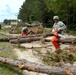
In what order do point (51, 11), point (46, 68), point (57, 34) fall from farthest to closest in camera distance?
point (51, 11)
point (57, 34)
point (46, 68)

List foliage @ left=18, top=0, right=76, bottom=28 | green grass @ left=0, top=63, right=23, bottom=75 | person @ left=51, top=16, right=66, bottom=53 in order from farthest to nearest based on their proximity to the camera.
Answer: foliage @ left=18, top=0, right=76, bottom=28 < person @ left=51, top=16, right=66, bottom=53 < green grass @ left=0, top=63, right=23, bottom=75

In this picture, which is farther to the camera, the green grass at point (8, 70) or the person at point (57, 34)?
the person at point (57, 34)

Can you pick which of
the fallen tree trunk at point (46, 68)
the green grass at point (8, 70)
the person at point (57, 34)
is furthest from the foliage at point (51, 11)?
the fallen tree trunk at point (46, 68)

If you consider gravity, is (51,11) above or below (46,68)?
above

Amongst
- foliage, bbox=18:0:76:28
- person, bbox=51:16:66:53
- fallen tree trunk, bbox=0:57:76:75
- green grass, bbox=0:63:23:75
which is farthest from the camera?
foliage, bbox=18:0:76:28

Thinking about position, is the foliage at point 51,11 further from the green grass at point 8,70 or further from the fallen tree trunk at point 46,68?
the fallen tree trunk at point 46,68

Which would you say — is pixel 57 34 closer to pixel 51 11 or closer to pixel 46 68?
pixel 46 68

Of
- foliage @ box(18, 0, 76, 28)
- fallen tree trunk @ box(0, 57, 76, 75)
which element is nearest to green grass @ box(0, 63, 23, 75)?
fallen tree trunk @ box(0, 57, 76, 75)

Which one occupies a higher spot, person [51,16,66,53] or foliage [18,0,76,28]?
A: foliage [18,0,76,28]

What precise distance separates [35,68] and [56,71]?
81cm

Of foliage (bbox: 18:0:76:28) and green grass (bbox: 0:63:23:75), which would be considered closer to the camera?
green grass (bbox: 0:63:23:75)

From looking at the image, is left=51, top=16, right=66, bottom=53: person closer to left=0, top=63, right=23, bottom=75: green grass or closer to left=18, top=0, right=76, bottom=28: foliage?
left=0, top=63, right=23, bottom=75: green grass

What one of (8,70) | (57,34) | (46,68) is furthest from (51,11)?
(46,68)

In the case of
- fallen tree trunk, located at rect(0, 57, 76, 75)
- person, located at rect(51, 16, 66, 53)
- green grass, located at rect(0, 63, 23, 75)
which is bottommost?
green grass, located at rect(0, 63, 23, 75)
